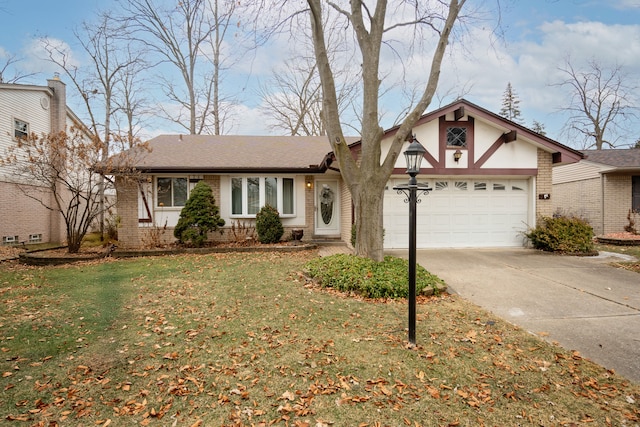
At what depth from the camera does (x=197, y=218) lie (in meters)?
10.1

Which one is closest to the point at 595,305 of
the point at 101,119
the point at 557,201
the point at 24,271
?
the point at 24,271

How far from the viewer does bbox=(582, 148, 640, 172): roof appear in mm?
12719

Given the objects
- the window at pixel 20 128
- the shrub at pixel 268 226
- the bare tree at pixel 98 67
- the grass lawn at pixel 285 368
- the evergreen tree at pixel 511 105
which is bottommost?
the grass lawn at pixel 285 368

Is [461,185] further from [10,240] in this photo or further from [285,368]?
[10,240]

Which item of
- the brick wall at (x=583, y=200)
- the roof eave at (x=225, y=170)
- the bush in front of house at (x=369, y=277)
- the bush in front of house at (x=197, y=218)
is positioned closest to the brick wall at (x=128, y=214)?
the roof eave at (x=225, y=170)

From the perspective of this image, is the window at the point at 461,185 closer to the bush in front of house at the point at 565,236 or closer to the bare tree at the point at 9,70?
the bush in front of house at the point at 565,236

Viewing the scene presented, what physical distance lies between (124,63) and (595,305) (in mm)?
20189

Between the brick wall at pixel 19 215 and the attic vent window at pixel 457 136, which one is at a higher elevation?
the attic vent window at pixel 457 136

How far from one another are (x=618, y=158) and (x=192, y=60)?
895 inches

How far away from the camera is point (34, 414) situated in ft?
7.89

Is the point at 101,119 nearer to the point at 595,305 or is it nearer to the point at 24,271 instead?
the point at 24,271

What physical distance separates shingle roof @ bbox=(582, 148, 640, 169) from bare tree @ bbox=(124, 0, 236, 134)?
19.8 m

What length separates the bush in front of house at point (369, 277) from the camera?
5261mm

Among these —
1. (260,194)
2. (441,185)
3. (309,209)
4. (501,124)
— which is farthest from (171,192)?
(501,124)
